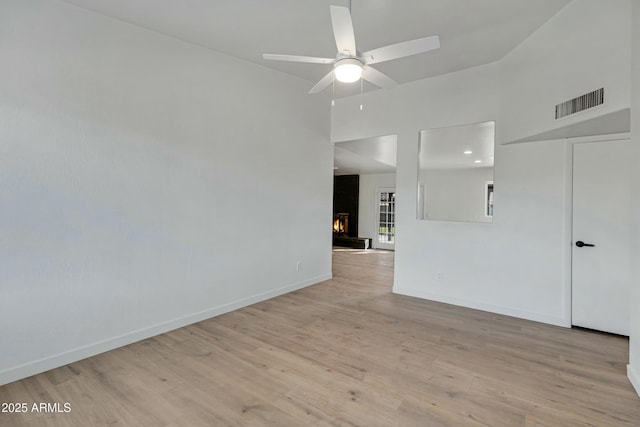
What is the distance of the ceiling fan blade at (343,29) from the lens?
5.83 feet

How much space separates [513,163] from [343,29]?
2.93m

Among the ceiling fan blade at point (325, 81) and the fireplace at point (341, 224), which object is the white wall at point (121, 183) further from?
the fireplace at point (341, 224)

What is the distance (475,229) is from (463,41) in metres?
2.29

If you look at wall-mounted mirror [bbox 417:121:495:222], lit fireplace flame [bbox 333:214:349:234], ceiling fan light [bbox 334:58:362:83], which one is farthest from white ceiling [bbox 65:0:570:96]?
lit fireplace flame [bbox 333:214:349:234]

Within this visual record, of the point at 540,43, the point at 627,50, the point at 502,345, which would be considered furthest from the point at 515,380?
the point at 540,43

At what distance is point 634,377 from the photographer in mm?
2234

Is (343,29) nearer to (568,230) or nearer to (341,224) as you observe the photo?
(568,230)

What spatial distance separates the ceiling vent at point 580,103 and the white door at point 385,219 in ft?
22.6

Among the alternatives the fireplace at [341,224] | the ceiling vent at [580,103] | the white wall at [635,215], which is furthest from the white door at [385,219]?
the white wall at [635,215]

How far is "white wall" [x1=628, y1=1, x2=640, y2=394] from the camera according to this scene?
211 centimetres

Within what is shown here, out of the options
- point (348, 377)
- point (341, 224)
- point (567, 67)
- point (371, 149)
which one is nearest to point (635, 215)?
point (567, 67)

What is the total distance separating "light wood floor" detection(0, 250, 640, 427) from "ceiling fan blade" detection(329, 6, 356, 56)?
251cm

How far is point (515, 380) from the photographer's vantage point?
234 centimetres

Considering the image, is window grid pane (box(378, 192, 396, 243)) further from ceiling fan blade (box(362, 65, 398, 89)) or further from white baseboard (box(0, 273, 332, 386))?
ceiling fan blade (box(362, 65, 398, 89))
